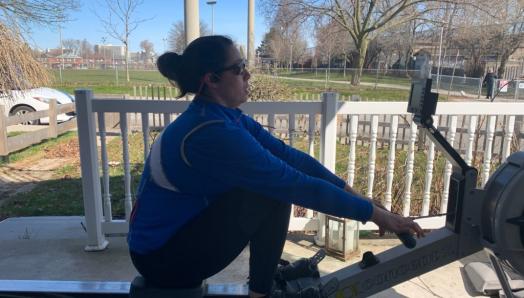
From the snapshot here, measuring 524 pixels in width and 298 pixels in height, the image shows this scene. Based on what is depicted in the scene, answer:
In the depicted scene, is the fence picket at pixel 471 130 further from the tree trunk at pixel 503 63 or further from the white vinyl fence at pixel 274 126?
the tree trunk at pixel 503 63

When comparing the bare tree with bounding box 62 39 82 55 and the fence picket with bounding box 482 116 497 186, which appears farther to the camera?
the bare tree with bounding box 62 39 82 55

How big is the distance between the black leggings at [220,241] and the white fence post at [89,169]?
1526 mm

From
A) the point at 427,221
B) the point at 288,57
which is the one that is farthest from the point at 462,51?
the point at 427,221

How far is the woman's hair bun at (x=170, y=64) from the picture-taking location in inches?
67.3

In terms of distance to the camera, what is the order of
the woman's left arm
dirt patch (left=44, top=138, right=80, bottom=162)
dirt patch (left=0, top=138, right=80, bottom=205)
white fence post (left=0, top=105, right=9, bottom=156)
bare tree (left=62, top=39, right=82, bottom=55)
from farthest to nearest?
bare tree (left=62, top=39, right=82, bottom=55), dirt patch (left=44, top=138, right=80, bottom=162), white fence post (left=0, top=105, right=9, bottom=156), dirt patch (left=0, top=138, right=80, bottom=205), the woman's left arm

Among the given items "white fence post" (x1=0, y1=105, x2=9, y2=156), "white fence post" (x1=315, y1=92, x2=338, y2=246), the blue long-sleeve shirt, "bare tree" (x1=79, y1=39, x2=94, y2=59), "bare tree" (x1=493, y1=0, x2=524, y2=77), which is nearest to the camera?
the blue long-sleeve shirt

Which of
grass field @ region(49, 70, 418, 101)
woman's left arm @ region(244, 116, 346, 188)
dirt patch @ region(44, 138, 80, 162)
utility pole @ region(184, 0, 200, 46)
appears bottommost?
dirt patch @ region(44, 138, 80, 162)

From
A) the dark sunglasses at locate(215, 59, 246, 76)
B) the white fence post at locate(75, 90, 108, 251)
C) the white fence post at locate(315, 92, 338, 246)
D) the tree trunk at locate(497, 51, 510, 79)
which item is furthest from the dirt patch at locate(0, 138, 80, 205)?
the tree trunk at locate(497, 51, 510, 79)

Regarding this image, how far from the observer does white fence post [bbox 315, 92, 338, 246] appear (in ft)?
10.1

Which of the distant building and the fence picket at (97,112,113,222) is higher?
the distant building

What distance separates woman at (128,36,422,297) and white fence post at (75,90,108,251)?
4.62 feet

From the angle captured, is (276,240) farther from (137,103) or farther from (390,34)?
(390,34)

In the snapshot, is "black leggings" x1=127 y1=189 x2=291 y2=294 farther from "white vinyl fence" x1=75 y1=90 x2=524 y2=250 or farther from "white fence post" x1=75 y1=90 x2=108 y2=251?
"white fence post" x1=75 y1=90 x2=108 y2=251

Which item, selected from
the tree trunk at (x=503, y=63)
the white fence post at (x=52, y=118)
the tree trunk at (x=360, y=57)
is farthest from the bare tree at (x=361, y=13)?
the white fence post at (x=52, y=118)
